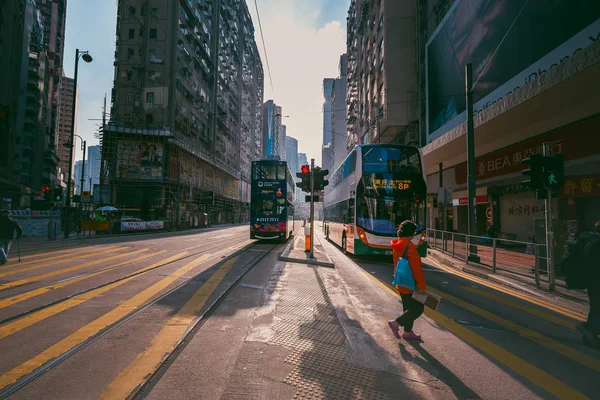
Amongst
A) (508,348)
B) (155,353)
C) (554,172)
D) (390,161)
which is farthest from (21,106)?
(508,348)

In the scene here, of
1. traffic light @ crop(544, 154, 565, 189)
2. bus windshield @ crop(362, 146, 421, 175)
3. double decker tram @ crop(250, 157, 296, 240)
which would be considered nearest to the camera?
traffic light @ crop(544, 154, 565, 189)

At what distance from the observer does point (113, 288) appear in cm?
663

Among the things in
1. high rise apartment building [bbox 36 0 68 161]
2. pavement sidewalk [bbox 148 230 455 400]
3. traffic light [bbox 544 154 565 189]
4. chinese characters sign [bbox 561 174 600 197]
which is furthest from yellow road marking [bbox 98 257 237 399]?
high rise apartment building [bbox 36 0 68 161]

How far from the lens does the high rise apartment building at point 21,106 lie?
117ft

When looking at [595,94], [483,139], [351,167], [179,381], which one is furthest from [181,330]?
[483,139]

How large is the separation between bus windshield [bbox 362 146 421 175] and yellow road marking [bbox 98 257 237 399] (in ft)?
24.2

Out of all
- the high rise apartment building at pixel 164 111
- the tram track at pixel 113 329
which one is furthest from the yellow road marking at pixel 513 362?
the high rise apartment building at pixel 164 111

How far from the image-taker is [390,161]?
11195mm

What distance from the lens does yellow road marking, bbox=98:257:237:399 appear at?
2.86m

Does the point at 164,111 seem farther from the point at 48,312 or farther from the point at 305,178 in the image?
the point at 48,312

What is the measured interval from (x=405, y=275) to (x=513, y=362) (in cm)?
146

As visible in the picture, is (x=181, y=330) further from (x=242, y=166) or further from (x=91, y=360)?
(x=242, y=166)

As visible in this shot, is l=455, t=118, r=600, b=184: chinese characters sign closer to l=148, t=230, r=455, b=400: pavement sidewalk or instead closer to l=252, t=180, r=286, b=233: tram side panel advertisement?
l=148, t=230, r=455, b=400: pavement sidewalk

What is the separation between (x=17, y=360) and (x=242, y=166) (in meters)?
84.7
